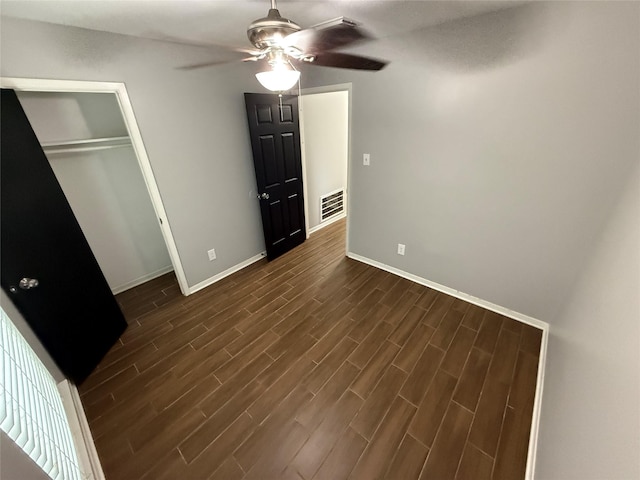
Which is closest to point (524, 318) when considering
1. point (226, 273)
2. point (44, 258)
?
point (226, 273)

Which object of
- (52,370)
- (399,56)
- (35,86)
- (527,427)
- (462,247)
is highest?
(399,56)

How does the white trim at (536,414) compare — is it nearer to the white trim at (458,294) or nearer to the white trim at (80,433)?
the white trim at (458,294)

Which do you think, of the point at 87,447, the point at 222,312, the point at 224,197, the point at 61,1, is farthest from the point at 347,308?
the point at 61,1

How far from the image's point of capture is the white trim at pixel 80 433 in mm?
1364

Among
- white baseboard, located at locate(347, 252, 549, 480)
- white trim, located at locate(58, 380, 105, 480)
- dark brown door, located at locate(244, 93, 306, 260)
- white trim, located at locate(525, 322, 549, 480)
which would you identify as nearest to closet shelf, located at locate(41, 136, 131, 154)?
dark brown door, located at locate(244, 93, 306, 260)

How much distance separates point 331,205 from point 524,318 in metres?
2.97

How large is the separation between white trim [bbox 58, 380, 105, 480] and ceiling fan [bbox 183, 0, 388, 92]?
2.25 meters

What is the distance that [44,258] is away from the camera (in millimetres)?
1613

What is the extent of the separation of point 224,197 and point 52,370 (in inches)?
74.7

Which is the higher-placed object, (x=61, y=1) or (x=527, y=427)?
(x=61, y=1)

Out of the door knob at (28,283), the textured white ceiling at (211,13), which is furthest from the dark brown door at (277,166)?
the door knob at (28,283)

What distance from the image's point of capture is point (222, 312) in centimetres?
248

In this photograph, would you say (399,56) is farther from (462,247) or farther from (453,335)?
(453,335)

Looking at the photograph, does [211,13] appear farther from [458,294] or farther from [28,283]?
[458,294]
